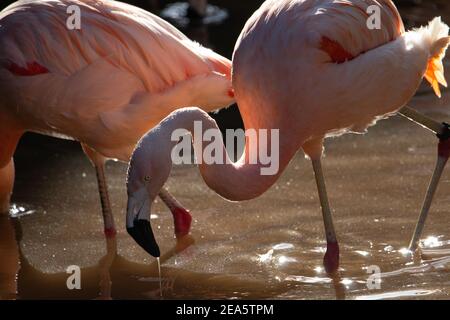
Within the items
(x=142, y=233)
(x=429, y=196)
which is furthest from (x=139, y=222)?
(x=429, y=196)

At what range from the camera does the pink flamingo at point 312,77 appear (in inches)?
171

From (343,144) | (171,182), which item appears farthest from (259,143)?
(343,144)

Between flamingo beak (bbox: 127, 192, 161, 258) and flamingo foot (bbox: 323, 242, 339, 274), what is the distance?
0.95 meters

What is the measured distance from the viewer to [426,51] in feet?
15.4

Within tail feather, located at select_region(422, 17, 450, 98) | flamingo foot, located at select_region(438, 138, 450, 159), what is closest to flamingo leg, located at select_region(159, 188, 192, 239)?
flamingo foot, located at select_region(438, 138, 450, 159)

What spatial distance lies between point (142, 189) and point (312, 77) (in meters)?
0.97

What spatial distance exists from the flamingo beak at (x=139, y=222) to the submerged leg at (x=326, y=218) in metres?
0.97

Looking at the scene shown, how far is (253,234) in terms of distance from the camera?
505 centimetres

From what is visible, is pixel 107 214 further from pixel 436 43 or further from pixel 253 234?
pixel 436 43

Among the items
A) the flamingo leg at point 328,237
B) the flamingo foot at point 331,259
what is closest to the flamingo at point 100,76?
the flamingo leg at point 328,237

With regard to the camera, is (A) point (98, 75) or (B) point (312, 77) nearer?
(B) point (312, 77)

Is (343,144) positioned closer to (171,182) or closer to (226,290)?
(171,182)
